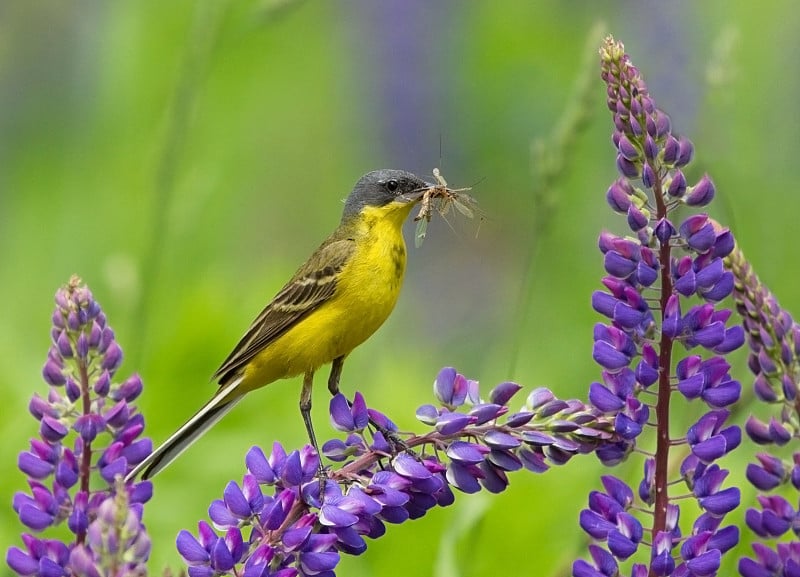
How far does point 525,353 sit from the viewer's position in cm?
568

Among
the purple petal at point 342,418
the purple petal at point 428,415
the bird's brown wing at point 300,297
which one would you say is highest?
the bird's brown wing at point 300,297

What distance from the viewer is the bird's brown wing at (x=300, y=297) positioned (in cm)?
401

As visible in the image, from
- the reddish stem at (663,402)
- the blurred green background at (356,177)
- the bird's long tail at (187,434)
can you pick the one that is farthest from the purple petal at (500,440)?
the blurred green background at (356,177)

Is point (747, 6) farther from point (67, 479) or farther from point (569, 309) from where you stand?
point (67, 479)

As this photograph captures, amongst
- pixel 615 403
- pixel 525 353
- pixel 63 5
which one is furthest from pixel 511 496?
Result: pixel 63 5

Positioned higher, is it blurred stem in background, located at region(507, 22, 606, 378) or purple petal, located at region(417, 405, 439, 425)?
blurred stem in background, located at region(507, 22, 606, 378)

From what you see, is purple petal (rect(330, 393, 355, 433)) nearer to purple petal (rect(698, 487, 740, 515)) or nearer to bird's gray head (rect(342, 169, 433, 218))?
purple petal (rect(698, 487, 740, 515))

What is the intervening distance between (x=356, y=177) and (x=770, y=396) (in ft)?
15.0

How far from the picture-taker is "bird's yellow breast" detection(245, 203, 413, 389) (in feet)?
12.9

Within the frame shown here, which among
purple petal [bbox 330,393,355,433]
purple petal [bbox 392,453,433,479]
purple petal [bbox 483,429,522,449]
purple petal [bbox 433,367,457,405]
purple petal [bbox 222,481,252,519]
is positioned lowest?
purple petal [bbox 222,481,252,519]

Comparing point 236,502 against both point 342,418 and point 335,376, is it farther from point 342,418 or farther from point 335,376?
point 335,376

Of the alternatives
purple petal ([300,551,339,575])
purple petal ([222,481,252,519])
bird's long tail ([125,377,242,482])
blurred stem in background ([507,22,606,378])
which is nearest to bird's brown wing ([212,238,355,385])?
Answer: bird's long tail ([125,377,242,482])

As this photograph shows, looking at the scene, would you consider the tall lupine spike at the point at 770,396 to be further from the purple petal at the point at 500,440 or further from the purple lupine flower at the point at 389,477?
the purple petal at the point at 500,440

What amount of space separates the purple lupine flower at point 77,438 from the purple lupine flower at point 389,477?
22 cm
